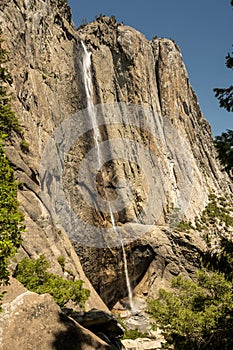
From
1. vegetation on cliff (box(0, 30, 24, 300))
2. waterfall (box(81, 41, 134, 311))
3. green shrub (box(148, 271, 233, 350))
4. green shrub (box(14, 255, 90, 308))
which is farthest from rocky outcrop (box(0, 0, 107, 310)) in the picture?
vegetation on cliff (box(0, 30, 24, 300))

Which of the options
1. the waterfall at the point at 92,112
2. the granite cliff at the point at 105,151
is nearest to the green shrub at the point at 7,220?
the granite cliff at the point at 105,151

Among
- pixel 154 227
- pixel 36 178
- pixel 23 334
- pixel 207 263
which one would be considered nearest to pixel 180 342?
pixel 207 263

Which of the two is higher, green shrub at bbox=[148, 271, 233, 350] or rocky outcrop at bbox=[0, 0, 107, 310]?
rocky outcrop at bbox=[0, 0, 107, 310]

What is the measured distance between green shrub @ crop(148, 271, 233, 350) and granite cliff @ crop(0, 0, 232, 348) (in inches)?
222

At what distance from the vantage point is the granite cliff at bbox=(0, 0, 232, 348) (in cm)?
2520

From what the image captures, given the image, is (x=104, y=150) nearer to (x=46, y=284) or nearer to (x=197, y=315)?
(x=46, y=284)

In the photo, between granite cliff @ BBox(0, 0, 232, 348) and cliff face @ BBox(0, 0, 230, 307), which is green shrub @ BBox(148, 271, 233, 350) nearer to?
granite cliff @ BBox(0, 0, 232, 348)

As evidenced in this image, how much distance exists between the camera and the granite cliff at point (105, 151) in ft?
82.7

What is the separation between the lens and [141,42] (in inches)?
2095

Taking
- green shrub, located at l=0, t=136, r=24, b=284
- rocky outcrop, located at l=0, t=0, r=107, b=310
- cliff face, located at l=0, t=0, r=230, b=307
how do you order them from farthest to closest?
cliff face, located at l=0, t=0, r=230, b=307
rocky outcrop, located at l=0, t=0, r=107, b=310
green shrub, located at l=0, t=136, r=24, b=284

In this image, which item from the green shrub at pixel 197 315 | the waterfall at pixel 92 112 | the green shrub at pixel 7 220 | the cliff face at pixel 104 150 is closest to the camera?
the green shrub at pixel 7 220

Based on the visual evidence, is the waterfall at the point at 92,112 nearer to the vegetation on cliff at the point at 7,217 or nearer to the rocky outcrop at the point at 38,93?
the rocky outcrop at the point at 38,93

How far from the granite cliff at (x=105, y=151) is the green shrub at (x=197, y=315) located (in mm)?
5639

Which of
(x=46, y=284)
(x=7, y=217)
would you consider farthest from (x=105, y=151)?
(x=7, y=217)
